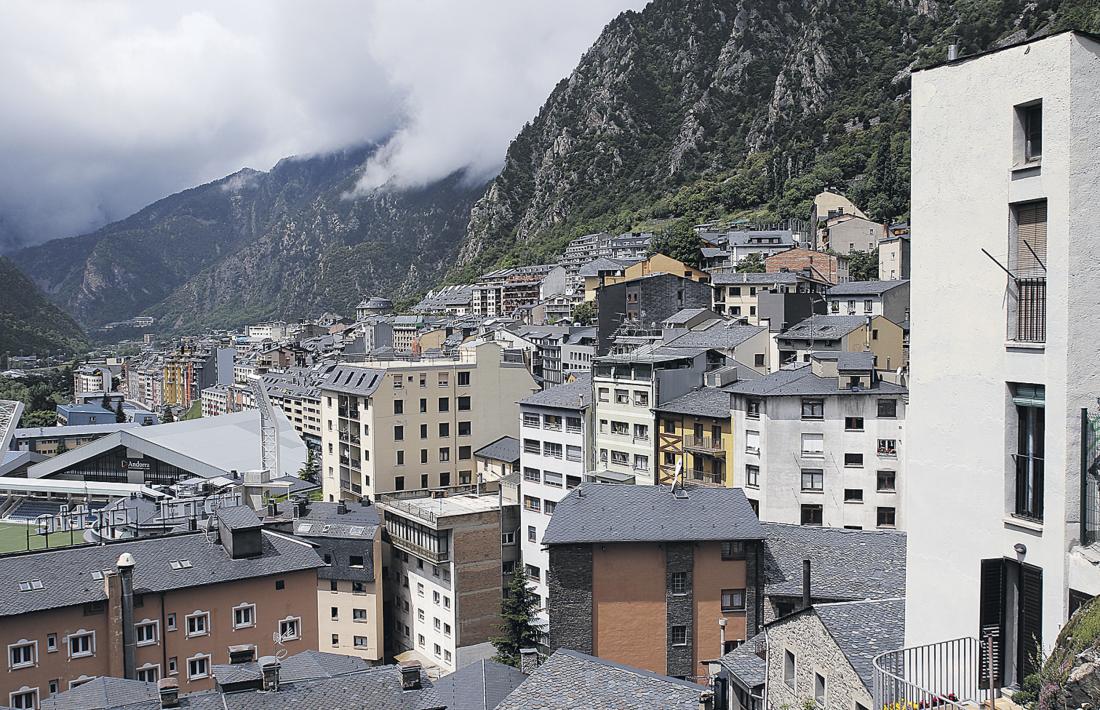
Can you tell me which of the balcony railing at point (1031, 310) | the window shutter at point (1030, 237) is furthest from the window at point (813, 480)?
the window shutter at point (1030, 237)

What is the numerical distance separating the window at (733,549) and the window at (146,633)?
22938mm

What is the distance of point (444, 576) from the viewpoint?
48594 millimetres

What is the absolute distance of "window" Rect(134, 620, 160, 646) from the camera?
119 ft

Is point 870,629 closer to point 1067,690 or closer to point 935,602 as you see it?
point 935,602

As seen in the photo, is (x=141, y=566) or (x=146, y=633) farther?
(x=141, y=566)

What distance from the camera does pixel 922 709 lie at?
959 centimetres

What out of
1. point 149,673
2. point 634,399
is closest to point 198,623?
point 149,673

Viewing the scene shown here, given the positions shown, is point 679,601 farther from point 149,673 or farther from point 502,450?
point 502,450

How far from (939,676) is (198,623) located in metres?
33.5

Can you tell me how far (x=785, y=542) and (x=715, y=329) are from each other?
108 ft

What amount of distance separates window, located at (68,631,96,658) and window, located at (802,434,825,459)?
32536mm

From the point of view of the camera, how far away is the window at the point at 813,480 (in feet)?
147

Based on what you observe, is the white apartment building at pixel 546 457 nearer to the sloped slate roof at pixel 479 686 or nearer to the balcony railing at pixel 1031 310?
the sloped slate roof at pixel 479 686

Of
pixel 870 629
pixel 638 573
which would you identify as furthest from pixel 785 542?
pixel 870 629
